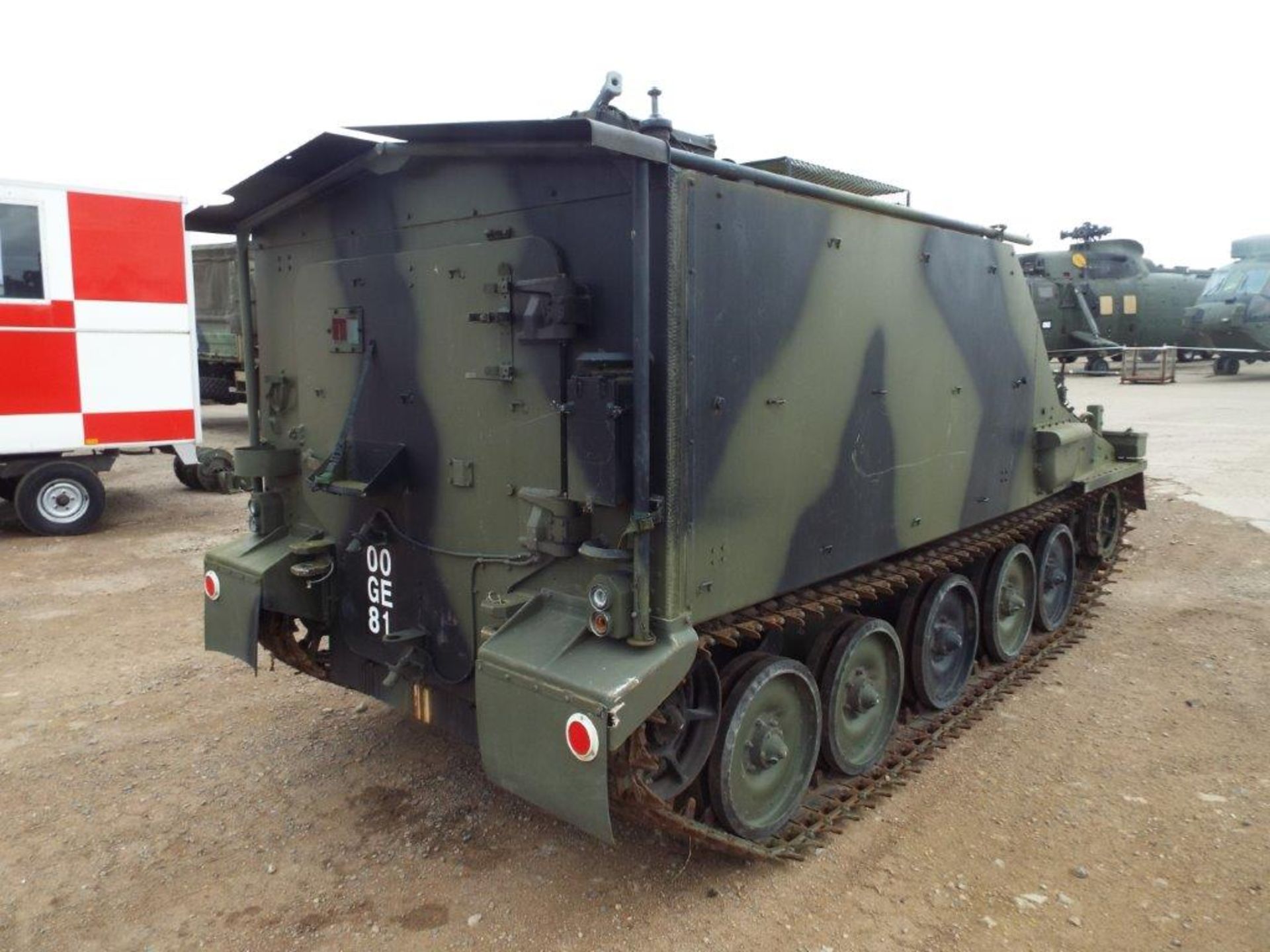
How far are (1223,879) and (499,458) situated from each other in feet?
10.4

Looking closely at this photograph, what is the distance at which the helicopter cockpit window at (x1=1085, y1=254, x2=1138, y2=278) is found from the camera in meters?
27.9

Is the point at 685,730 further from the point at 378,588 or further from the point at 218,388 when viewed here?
the point at 218,388

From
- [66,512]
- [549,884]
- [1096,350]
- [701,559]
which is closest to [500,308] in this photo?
[701,559]

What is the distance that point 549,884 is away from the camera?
12.0ft

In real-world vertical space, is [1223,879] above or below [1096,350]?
below

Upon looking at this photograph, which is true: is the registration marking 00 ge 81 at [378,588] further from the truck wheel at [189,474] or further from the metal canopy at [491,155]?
the truck wheel at [189,474]

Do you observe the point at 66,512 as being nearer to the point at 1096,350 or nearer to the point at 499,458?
the point at 499,458

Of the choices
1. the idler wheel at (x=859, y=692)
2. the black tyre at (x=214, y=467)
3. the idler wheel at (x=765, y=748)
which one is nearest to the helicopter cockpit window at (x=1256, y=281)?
the black tyre at (x=214, y=467)

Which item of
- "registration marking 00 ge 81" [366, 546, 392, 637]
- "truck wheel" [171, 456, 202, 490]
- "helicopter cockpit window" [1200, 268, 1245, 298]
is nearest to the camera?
"registration marking 00 ge 81" [366, 546, 392, 637]

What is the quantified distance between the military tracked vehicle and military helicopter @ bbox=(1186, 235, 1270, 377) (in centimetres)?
2457

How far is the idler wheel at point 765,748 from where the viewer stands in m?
3.75

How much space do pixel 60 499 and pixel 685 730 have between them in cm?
842

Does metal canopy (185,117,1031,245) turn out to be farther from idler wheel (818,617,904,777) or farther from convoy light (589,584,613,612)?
idler wheel (818,617,904,777)

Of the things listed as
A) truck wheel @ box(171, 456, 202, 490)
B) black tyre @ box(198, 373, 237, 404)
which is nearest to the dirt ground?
truck wheel @ box(171, 456, 202, 490)
